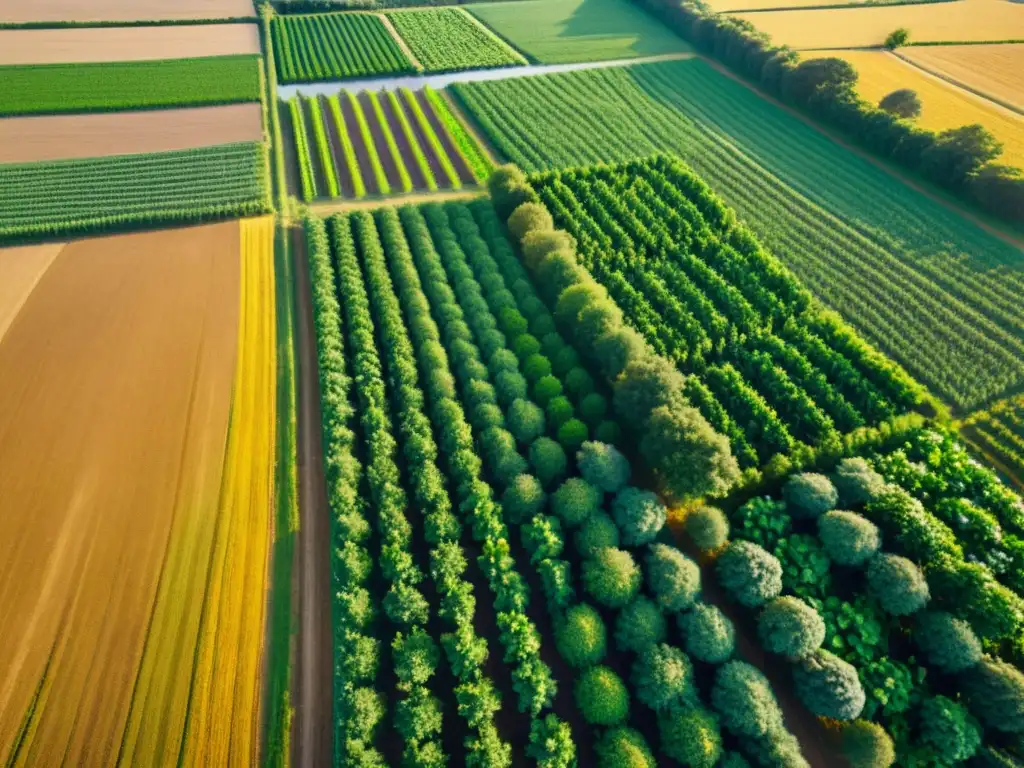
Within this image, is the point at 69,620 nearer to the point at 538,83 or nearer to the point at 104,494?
the point at 104,494

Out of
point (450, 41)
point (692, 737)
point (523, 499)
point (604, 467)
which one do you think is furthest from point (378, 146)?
point (692, 737)

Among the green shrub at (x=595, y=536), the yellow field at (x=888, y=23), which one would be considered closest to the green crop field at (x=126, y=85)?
the green shrub at (x=595, y=536)

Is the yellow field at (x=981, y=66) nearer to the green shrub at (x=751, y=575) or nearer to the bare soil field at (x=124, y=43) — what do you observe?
the green shrub at (x=751, y=575)

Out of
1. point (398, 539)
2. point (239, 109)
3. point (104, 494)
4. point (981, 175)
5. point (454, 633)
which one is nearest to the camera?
point (454, 633)

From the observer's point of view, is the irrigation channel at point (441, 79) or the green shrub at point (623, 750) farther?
the irrigation channel at point (441, 79)

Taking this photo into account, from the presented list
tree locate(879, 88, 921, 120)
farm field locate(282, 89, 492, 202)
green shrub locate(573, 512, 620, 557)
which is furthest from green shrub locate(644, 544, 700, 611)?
tree locate(879, 88, 921, 120)

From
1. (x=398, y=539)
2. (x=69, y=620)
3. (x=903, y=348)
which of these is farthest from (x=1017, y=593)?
(x=69, y=620)
